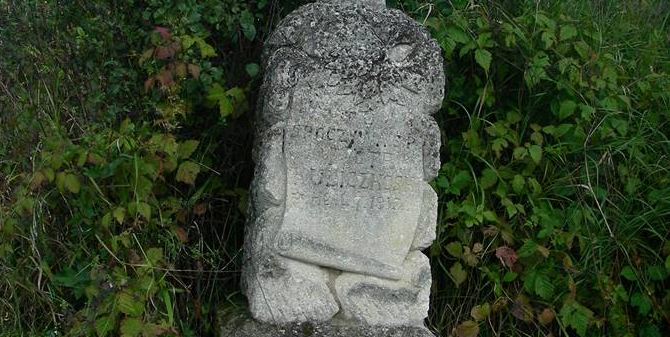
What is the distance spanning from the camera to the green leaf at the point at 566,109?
4895mm

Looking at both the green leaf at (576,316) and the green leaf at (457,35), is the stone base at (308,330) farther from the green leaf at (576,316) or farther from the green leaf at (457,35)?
the green leaf at (457,35)

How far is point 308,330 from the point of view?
3.92 m

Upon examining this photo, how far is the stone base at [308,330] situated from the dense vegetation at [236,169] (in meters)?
0.25

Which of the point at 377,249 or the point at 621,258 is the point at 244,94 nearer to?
the point at 377,249

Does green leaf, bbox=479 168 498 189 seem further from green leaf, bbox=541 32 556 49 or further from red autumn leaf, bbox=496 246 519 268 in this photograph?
green leaf, bbox=541 32 556 49

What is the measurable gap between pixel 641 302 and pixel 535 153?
782 millimetres

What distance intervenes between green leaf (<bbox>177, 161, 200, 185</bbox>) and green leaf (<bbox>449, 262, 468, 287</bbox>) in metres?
1.17

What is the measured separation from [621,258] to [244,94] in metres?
1.80

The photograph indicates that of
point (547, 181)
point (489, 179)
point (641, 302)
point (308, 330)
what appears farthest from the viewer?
point (547, 181)

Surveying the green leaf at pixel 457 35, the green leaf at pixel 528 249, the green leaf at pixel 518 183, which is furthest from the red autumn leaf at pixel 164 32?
the green leaf at pixel 528 249

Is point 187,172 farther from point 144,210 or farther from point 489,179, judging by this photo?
point 489,179

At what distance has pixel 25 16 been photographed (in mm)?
4586

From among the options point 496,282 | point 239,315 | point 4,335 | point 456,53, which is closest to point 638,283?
point 496,282

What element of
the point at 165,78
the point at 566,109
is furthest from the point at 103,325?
the point at 566,109
